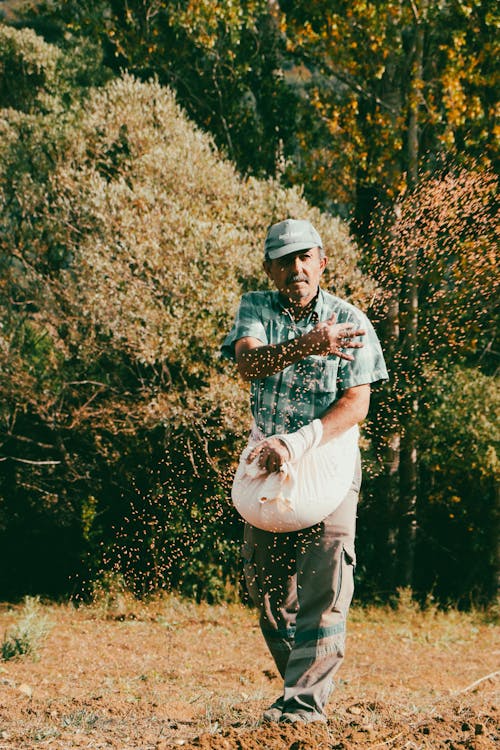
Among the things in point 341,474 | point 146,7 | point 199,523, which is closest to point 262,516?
point 341,474

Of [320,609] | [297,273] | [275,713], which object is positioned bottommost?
[275,713]

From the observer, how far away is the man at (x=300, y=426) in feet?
10.9

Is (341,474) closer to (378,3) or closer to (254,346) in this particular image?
(254,346)

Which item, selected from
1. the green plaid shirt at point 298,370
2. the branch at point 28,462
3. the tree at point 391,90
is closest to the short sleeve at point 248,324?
the green plaid shirt at point 298,370

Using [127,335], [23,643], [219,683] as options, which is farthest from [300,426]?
[127,335]

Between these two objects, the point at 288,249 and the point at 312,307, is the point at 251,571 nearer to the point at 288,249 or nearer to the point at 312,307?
the point at 312,307

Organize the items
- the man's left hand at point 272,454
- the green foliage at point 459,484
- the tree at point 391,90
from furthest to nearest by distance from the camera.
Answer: the tree at point 391,90, the green foliage at point 459,484, the man's left hand at point 272,454

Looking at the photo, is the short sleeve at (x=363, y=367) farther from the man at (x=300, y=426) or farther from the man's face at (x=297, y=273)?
the man's face at (x=297, y=273)

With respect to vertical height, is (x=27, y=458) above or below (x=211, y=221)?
below

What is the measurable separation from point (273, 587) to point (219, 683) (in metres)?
3.14

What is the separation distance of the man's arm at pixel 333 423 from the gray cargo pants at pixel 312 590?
31 centimetres

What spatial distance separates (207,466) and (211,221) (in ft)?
9.86

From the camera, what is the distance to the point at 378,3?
10.4m

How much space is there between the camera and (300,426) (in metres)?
3.42
